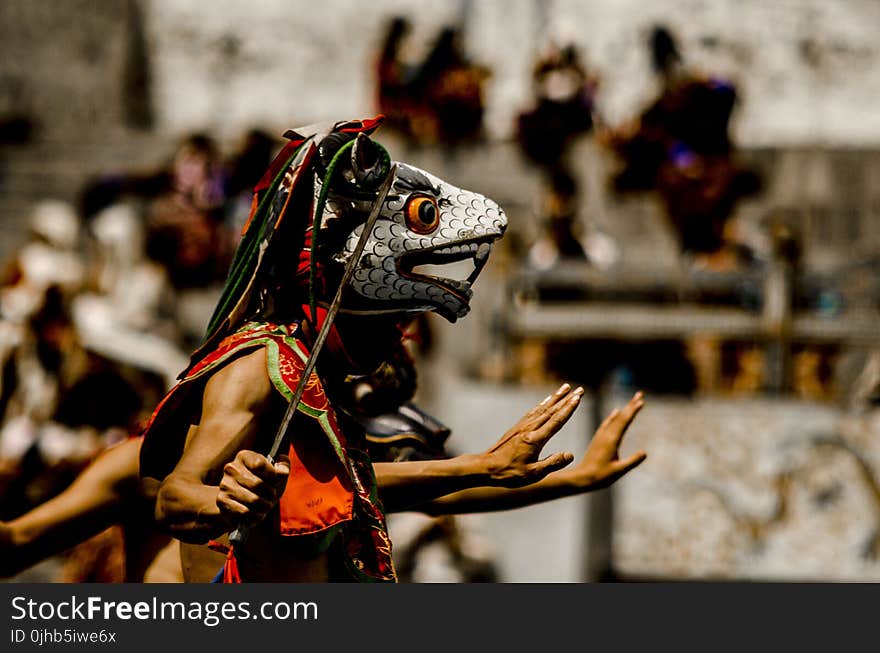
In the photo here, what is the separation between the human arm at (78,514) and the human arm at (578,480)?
723 millimetres

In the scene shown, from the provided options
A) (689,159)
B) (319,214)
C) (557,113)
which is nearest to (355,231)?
(319,214)

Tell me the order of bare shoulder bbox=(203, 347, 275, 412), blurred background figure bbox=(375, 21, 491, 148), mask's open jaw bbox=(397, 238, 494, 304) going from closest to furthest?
bare shoulder bbox=(203, 347, 275, 412)
mask's open jaw bbox=(397, 238, 494, 304)
blurred background figure bbox=(375, 21, 491, 148)

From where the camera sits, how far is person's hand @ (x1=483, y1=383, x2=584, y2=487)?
4176 mm

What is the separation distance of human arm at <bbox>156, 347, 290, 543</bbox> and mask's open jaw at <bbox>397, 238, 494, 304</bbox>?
386mm

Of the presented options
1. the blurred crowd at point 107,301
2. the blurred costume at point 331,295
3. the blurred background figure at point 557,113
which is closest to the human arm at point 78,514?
the blurred costume at point 331,295

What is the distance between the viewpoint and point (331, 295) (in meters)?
4.32

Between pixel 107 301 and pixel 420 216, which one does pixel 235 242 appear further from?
pixel 420 216

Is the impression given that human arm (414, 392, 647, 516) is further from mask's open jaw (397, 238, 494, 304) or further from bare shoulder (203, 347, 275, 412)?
bare shoulder (203, 347, 275, 412)

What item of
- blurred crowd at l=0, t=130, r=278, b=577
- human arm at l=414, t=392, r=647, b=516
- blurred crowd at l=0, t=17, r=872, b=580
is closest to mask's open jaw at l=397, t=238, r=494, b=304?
human arm at l=414, t=392, r=647, b=516

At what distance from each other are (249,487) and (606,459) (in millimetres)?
1174

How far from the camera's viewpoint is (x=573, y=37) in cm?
1484

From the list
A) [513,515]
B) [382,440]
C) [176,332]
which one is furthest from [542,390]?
[382,440]

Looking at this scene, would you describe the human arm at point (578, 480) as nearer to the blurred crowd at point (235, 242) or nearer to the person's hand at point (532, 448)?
the person's hand at point (532, 448)

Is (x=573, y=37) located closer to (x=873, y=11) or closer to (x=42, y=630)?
(x=873, y=11)
